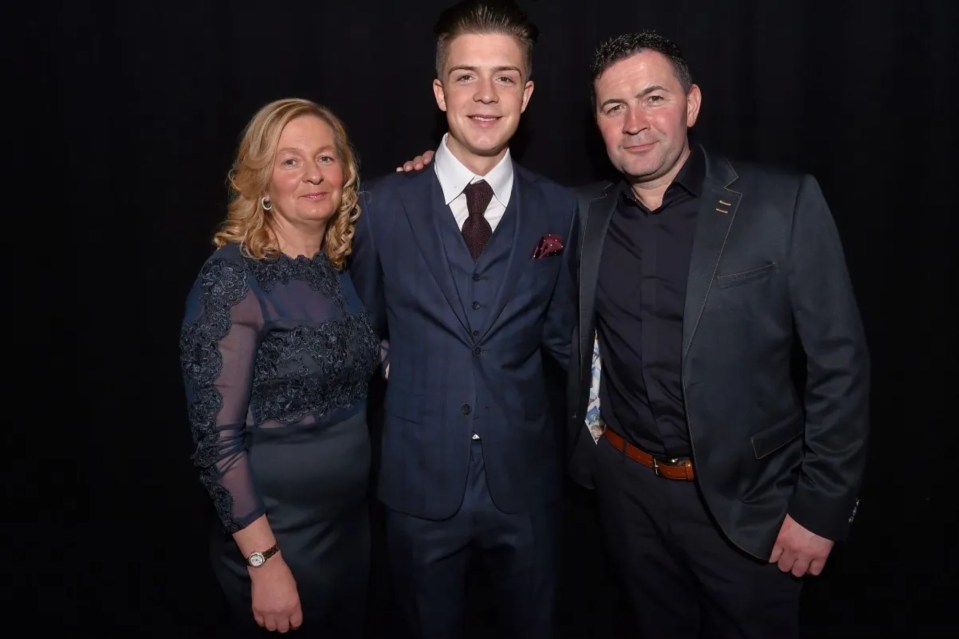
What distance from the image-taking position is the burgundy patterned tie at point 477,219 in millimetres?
1680

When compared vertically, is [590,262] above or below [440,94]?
below

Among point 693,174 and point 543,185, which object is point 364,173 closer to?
point 543,185

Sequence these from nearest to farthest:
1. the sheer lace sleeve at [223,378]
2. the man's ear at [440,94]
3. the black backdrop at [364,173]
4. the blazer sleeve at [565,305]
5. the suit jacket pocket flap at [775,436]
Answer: the sheer lace sleeve at [223,378] → the suit jacket pocket flap at [775,436] → the man's ear at [440,94] → the blazer sleeve at [565,305] → the black backdrop at [364,173]

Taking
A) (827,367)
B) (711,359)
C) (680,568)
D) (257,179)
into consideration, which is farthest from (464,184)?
(680,568)

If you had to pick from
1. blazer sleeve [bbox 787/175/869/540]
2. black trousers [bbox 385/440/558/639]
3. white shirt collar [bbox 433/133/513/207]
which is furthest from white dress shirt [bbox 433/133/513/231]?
blazer sleeve [bbox 787/175/869/540]

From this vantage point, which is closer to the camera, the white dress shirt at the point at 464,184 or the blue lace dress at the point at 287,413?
the blue lace dress at the point at 287,413

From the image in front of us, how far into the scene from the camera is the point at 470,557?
5.86 feet

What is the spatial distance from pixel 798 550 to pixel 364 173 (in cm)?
157

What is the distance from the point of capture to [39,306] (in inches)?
92.0

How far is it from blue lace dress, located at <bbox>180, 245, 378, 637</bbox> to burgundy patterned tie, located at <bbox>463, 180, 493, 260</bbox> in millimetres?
338

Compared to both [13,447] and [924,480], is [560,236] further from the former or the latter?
[13,447]

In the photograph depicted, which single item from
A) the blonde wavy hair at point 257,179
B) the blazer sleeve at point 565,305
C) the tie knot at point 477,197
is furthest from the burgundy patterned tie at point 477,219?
the blonde wavy hair at point 257,179

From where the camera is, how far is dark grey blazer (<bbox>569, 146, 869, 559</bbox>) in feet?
5.09

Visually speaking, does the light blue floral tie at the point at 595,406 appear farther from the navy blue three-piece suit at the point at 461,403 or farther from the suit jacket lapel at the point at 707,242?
the suit jacket lapel at the point at 707,242
